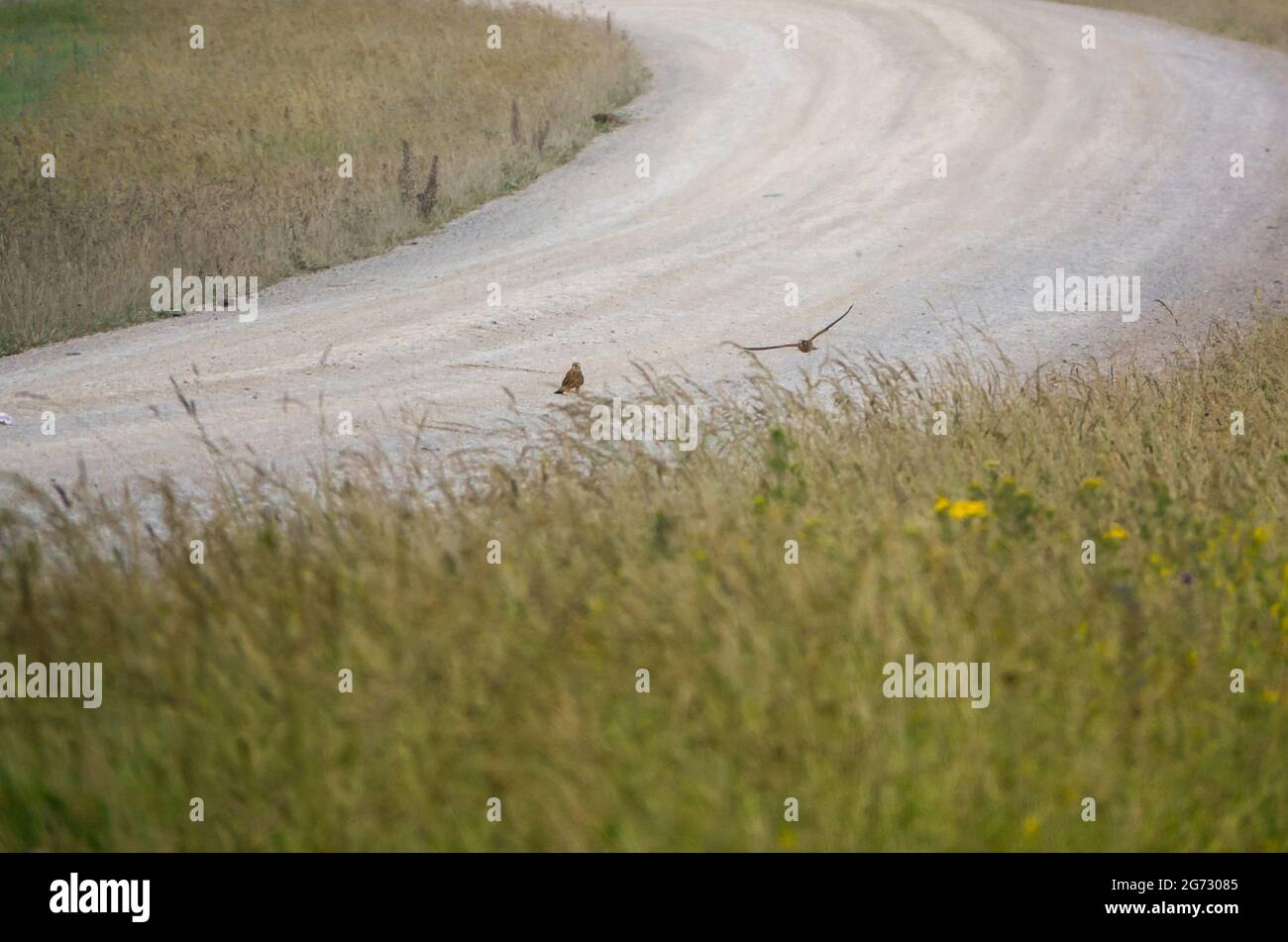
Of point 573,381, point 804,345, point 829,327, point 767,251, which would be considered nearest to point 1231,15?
point 767,251

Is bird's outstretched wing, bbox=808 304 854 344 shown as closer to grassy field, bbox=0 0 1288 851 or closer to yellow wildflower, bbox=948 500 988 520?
grassy field, bbox=0 0 1288 851

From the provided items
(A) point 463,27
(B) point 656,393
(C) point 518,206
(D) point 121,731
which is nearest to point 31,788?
(D) point 121,731

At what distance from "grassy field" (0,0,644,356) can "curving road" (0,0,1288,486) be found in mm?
548

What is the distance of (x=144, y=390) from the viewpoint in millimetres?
8578

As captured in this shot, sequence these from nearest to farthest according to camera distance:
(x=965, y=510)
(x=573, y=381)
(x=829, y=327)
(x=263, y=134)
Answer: (x=965, y=510) → (x=573, y=381) → (x=829, y=327) → (x=263, y=134)

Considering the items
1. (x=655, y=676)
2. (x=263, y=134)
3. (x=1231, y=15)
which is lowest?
(x=655, y=676)

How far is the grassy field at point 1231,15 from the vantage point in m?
19.5

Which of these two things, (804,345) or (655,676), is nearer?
(655,676)

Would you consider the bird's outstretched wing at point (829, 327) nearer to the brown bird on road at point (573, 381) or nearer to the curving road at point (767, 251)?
the curving road at point (767, 251)

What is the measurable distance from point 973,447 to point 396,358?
15.5 ft

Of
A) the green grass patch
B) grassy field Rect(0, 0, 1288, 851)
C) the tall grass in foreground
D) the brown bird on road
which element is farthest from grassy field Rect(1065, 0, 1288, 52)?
the tall grass in foreground

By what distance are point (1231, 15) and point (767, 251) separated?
42.1 feet

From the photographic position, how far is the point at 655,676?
347 centimetres

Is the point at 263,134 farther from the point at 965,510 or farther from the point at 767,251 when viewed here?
the point at 965,510
